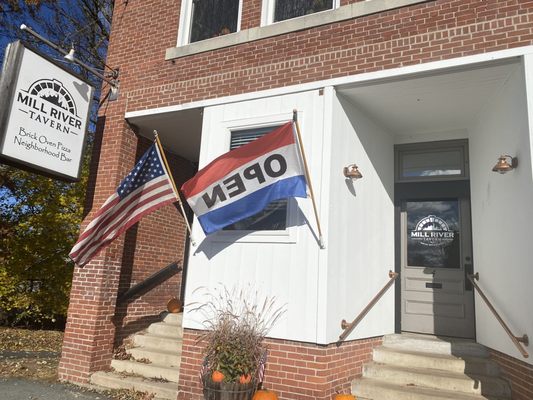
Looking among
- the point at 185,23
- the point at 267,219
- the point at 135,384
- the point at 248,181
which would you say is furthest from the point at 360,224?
the point at 185,23

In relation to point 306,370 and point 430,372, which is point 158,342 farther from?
point 430,372

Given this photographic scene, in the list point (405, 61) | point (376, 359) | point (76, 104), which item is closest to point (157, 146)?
point (76, 104)

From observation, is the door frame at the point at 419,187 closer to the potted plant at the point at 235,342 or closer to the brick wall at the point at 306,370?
the brick wall at the point at 306,370

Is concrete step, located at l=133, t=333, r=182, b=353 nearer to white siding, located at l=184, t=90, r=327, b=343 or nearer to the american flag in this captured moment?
white siding, located at l=184, t=90, r=327, b=343

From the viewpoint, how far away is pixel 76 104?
713 centimetres

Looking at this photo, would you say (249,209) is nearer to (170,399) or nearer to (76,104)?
(170,399)

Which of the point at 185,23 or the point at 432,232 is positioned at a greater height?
the point at 185,23

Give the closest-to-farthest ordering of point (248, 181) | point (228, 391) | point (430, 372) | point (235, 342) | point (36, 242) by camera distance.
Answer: point (228, 391) < point (235, 342) < point (248, 181) < point (430, 372) < point (36, 242)

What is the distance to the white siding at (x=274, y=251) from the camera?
18.8ft

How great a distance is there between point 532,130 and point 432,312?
326 centimetres

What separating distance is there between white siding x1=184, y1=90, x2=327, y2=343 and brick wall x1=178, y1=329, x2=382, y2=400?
168 mm

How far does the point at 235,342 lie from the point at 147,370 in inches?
92.0

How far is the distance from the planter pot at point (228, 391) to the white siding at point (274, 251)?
766mm

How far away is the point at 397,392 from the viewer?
5637 millimetres
